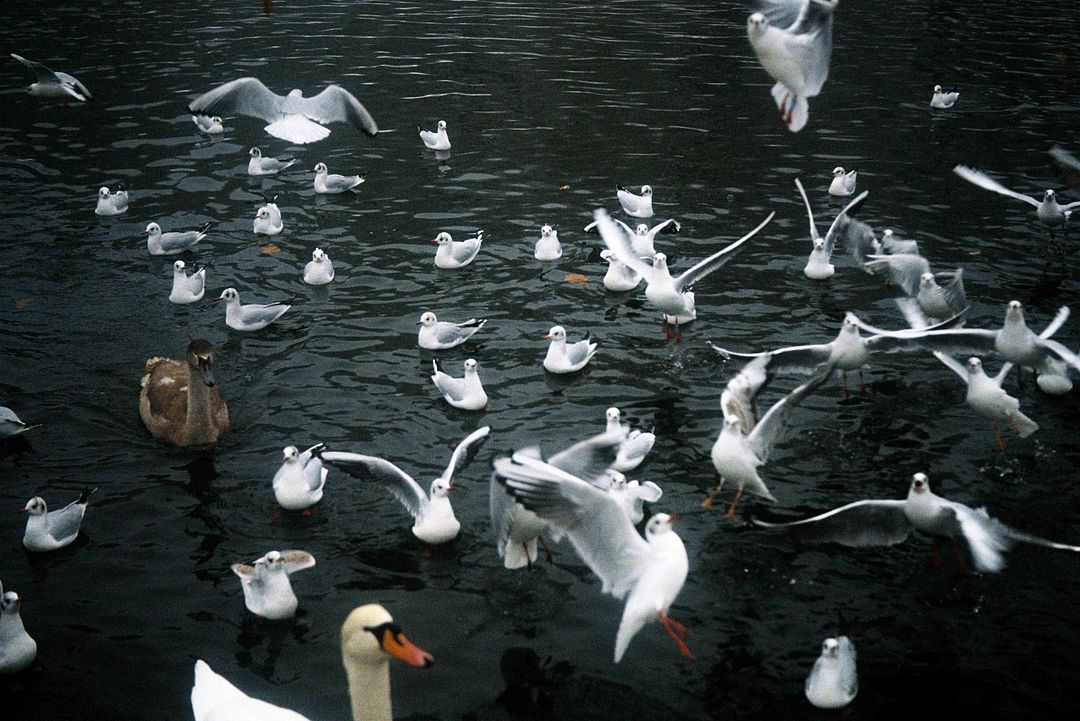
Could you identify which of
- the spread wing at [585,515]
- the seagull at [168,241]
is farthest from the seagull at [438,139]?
the spread wing at [585,515]

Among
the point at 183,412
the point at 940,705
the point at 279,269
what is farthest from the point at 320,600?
the point at 279,269

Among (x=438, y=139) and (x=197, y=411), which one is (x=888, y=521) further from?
(x=438, y=139)

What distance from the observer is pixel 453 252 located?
14242 millimetres

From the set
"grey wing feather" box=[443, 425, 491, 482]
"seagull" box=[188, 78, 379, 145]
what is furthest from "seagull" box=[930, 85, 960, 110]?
"grey wing feather" box=[443, 425, 491, 482]

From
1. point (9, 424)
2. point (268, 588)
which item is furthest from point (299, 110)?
point (268, 588)

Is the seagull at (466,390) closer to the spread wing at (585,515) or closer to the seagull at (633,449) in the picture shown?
the seagull at (633,449)

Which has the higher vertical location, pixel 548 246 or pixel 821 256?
pixel 821 256

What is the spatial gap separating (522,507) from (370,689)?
219cm

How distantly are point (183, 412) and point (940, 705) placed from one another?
7236 mm

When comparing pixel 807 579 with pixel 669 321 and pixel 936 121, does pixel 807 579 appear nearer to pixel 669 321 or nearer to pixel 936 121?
pixel 669 321

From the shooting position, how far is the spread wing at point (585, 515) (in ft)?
22.2

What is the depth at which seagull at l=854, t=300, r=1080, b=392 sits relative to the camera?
995cm

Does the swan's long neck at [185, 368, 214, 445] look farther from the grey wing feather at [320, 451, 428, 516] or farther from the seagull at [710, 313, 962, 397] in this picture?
A: the seagull at [710, 313, 962, 397]

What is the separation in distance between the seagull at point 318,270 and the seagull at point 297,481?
493 centimetres
